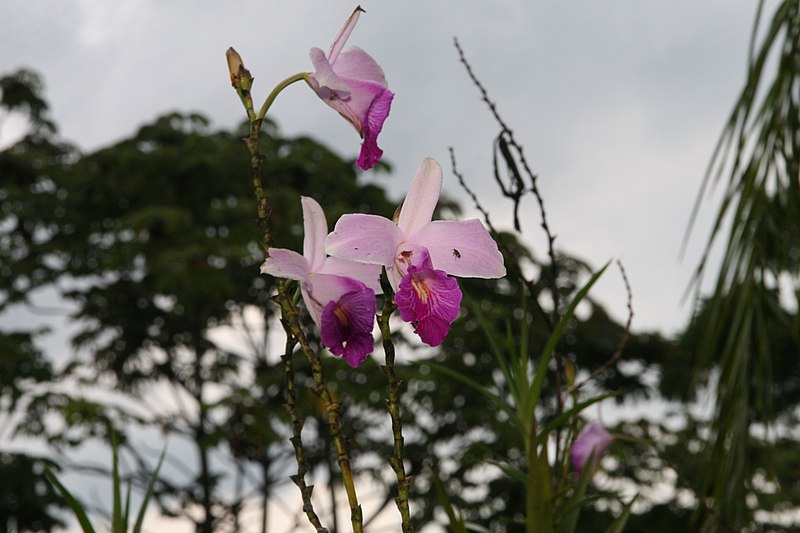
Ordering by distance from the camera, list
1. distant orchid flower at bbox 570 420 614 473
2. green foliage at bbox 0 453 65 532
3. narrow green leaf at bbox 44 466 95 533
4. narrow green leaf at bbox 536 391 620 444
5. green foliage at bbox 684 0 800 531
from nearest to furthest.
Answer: narrow green leaf at bbox 44 466 95 533 → narrow green leaf at bbox 536 391 620 444 → distant orchid flower at bbox 570 420 614 473 → green foliage at bbox 684 0 800 531 → green foliage at bbox 0 453 65 532

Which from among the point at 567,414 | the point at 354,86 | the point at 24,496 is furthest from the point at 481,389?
the point at 24,496

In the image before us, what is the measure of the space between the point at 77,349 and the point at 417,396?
9.85 feet

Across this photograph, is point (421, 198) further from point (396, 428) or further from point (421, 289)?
point (396, 428)

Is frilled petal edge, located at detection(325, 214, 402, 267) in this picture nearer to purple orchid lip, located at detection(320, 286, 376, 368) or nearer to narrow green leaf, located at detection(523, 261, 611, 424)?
purple orchid lip, located at detection(320, 286, 376, 368)

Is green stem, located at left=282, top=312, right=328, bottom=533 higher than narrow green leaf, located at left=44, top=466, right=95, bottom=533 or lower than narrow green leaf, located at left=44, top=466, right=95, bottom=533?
lower

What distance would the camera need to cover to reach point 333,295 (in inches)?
35.6

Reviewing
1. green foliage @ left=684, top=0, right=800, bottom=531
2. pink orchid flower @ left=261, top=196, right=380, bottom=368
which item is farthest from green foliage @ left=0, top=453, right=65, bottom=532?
pink orchid flower @ left=261, top=196, right=380, bottom=368

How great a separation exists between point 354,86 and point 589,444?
3.26 ft

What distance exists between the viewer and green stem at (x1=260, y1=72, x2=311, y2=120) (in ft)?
2.87

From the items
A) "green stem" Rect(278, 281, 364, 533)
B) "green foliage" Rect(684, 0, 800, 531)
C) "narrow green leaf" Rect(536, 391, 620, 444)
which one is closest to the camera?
"green stem" Rect(278, 281, 364, 533)

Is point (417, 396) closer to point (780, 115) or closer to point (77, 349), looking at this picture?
point (77, 349)

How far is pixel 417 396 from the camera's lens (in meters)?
7.22

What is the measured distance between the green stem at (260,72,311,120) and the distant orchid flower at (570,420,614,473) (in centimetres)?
92

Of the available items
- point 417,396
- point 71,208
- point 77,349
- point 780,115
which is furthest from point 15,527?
point 780,115
